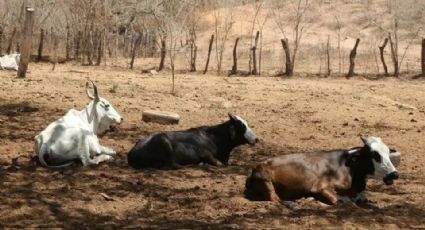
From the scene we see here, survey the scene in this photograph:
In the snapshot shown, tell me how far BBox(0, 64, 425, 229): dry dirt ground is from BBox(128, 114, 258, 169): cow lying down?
0.66ft

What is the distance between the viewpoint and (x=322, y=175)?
642 cm

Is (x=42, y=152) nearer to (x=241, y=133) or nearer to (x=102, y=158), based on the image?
(x=102, y=158)

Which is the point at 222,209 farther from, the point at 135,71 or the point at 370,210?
the point at 135,71

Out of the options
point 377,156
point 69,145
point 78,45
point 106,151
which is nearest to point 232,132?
point 106,151

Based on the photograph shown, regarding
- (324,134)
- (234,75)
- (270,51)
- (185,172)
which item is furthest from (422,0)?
(185,172)

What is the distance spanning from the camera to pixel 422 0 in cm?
3012

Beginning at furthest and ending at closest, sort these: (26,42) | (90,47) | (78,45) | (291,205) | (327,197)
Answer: (78,45)
(90,47)
(26,42)
(327,197)
(291,205)

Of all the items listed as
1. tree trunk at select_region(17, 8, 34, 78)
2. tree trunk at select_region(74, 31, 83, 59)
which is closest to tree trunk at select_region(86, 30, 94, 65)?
tree trunk at select_region(74, 31, 83, 59)

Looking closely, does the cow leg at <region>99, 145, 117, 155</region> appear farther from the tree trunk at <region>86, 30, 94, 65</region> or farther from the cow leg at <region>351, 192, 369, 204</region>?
the tree trunk at <region>86, 30, 94, 65</region>

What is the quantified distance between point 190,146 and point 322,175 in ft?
6.77

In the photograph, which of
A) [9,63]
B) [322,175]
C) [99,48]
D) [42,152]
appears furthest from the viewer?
[99,48]

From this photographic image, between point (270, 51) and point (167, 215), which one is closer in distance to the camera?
point (167, 215)

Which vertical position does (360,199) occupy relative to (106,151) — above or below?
below

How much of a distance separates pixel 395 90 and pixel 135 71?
786 centimetres
